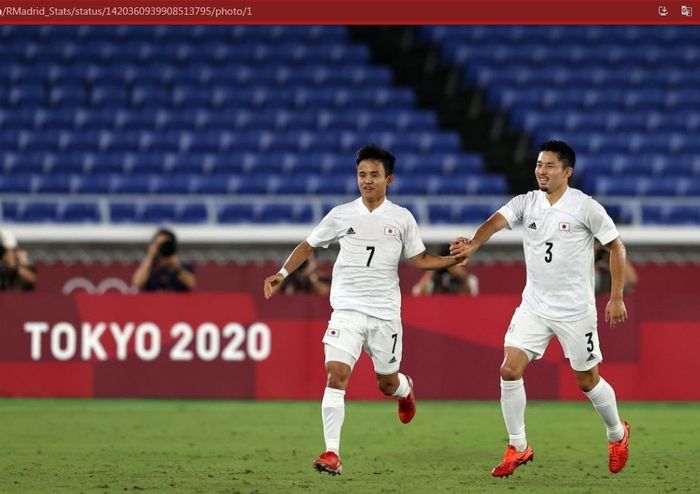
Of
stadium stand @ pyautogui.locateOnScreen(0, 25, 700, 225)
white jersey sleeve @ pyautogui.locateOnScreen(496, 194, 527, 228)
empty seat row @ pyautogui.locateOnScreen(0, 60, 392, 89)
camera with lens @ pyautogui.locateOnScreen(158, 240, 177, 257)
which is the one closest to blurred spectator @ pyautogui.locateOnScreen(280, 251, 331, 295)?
camera with lens @ pyautogui.locateOnScreen(158, 240, 177, 257)

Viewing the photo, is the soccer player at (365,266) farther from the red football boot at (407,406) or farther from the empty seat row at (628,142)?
the empty seat row at (628,142)

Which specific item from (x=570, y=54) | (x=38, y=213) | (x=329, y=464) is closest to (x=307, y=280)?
(x=38, y=213)

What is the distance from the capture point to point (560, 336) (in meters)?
8.73

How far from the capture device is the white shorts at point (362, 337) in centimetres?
874

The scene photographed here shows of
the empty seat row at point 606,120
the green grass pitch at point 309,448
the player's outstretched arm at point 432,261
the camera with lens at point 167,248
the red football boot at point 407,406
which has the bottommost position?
the green grass pitch at point 309,448

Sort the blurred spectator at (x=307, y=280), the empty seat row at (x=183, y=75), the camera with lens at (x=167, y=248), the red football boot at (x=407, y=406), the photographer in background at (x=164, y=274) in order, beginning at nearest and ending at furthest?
the red football boot at (x=407, y=406), the camera with lens at (x=167, y=248), the photographer in background at (x=164, y=274), the blurred spectator at (x=307, y=280), the empty seat row at (x=183, y=75)

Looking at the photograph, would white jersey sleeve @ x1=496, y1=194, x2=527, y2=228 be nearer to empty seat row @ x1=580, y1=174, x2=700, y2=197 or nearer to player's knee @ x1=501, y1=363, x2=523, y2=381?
player's knee @ x1=501, y1=363, x2=523, y2=381

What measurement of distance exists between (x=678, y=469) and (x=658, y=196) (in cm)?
1203

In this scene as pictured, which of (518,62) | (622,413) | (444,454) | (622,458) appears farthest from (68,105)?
(622,458)

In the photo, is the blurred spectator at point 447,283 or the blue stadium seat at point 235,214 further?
the blue stadium seat at point 235,214

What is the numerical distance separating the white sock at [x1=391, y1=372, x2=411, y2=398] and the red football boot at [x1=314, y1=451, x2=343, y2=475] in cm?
155

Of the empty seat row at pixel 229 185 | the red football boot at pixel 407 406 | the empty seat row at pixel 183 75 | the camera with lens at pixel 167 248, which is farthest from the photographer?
the empty seat row at pixel 183 75

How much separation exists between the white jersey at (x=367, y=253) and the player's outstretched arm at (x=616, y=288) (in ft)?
4.36

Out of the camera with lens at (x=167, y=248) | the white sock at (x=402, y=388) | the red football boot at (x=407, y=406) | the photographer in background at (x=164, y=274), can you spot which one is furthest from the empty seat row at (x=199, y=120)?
the white sock at (x=402, y=388)
